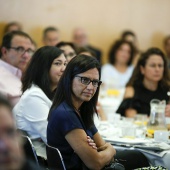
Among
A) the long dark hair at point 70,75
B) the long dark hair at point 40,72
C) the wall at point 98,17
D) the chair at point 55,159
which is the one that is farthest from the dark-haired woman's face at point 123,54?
the chair at point 55,159

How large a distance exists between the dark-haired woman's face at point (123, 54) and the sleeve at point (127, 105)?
3082 mm

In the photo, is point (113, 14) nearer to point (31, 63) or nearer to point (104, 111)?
point (104, 111)

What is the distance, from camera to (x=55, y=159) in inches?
115

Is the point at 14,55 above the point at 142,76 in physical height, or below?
above

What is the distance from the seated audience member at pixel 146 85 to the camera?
5109mm

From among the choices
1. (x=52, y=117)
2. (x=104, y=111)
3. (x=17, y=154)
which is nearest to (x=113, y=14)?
(x=104, y=111)

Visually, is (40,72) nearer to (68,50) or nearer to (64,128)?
(64,128)

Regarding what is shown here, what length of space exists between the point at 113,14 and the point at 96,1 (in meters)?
0.52

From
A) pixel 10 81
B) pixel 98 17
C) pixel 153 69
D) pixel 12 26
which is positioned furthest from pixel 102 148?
pixel 98 17

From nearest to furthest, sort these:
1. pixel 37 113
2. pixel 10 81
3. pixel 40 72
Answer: pixel 37 113, pixel 40 72, pixel 10 81

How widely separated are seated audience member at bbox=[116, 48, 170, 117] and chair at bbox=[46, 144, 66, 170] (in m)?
2.18

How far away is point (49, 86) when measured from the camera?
12.3 ft

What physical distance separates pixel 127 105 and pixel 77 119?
7.27ft

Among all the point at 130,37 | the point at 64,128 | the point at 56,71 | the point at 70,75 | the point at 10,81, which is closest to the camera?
the point at 64,128
